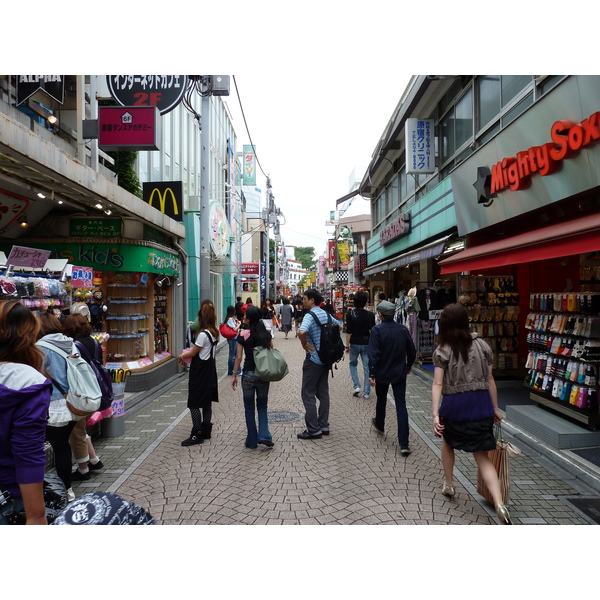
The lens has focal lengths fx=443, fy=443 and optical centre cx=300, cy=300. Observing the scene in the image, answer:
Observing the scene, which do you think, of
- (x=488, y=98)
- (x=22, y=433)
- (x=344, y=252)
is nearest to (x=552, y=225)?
(x=488, y=98)

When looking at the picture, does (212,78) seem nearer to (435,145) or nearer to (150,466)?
(435,145)

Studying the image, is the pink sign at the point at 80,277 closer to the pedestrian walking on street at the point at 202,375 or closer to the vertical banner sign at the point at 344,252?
the pedestrian walking on street at the point at 202,375

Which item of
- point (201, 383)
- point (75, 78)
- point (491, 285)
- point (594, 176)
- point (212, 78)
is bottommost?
point (201, 383)

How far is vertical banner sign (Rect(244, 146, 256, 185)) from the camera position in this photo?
32.9m

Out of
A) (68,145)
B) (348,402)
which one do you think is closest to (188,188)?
(68,145)

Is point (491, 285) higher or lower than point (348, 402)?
higher

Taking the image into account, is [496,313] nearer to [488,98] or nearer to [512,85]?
[512,85]

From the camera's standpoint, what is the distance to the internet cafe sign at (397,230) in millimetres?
14383

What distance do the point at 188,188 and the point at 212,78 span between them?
317 inches

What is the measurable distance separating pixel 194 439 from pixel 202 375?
2.87 feet

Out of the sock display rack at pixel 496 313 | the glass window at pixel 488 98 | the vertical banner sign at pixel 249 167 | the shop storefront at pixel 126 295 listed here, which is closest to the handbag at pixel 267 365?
the shop storefront at pixel 126 295

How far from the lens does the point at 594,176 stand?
16.9ft

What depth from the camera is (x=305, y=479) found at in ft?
15.4

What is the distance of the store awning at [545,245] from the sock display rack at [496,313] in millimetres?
1470
